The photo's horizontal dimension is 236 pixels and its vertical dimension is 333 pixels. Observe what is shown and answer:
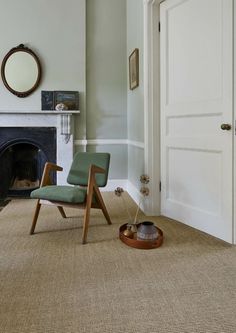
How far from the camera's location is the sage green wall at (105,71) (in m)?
4.50

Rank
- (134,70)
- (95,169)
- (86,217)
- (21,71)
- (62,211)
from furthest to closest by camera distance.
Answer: (21,71) → (134,70) → (62,211) → (95,169) → (86,217)

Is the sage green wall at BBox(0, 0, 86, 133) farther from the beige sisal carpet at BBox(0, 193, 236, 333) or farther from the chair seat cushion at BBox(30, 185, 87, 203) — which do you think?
the beige sisal carpet at BBox(0, 193, 236, 333)

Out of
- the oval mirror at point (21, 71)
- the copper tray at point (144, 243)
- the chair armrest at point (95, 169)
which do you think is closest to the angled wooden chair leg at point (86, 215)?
the chair armrest at point (95, 169)

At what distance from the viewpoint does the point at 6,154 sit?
4359mm

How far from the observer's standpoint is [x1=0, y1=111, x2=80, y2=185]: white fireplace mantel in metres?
4.23

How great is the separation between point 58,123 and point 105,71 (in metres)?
1.04

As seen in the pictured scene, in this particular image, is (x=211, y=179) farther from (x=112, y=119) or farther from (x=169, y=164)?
(x=112, y=119)

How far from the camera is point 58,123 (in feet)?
14.1

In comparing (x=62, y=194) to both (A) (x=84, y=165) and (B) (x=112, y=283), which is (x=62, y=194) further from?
(B) (x=112, y=283)

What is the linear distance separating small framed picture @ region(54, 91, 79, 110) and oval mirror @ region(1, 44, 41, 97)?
323 mm

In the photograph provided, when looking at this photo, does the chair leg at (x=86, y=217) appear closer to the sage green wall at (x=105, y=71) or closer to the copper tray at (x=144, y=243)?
the copper tray at (x=144, y=243)

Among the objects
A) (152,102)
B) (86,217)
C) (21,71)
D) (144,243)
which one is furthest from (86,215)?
(21,71)

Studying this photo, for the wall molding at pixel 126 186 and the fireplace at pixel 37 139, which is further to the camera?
the fireplace at pixel 37 139

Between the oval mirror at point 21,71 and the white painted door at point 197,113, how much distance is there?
1.94m
